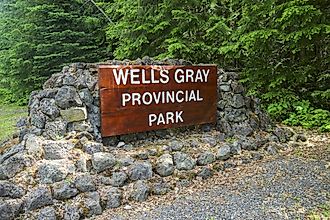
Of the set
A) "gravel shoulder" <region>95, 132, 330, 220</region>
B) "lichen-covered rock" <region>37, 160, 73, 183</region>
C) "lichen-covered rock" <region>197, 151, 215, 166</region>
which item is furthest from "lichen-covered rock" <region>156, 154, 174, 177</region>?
"lichen-covered rock" <region>37, 160, 73, 183</region>

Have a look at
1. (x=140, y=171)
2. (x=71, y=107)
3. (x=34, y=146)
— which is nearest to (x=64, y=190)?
(x=34, y=146)

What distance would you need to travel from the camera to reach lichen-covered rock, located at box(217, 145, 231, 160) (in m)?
4.71

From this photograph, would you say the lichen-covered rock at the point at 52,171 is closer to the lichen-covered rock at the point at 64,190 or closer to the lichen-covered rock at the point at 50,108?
the lichen-covered rock at the point at 64,190

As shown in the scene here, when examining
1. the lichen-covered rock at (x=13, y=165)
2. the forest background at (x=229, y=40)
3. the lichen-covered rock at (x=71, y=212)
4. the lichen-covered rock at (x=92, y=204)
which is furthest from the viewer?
the forest background at (x=229, y=40)

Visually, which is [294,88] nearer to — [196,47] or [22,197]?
[196,47]

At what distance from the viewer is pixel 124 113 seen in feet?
15.0

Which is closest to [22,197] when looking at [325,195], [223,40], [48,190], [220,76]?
[48,190]

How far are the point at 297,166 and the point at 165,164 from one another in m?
1.77

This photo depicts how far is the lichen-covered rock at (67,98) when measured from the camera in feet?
14.1

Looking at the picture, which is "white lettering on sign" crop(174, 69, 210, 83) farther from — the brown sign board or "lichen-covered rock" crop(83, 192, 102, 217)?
"lichen-covered rock" crop(83, 192, 102, 217)

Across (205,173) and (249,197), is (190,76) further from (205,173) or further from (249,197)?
(249,197)

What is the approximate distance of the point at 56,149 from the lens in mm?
3930

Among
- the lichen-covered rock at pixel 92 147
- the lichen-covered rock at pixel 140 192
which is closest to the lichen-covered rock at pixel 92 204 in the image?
the lichen-covered rock at pixel 140 192

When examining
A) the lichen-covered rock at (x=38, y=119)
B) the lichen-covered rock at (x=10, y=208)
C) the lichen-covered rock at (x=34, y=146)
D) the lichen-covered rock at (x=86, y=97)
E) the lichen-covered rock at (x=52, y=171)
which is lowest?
the lichen-covered rock at (x=10, y=208)
